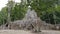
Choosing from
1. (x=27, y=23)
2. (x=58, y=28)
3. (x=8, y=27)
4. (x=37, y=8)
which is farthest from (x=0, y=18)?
(x=37, y=8)

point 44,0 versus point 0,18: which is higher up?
point 44,0

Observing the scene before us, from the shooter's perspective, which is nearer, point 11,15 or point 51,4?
point 51,4

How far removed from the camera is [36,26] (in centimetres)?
1198

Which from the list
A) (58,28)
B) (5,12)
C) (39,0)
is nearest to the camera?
(39,0)

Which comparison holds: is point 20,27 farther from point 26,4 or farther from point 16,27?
point 26,4

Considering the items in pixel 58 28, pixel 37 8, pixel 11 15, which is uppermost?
pixel 37 8

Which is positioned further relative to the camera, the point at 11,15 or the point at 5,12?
the point at 5,12

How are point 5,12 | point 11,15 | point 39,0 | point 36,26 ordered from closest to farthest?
1. point 39,0
2. point 36,26
3. point 11,15
4. point 5,12

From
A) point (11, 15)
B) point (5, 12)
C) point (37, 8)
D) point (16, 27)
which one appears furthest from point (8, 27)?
point (37, 8)

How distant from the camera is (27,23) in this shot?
1680 cm

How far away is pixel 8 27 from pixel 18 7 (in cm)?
601

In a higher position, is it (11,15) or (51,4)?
(51,4)

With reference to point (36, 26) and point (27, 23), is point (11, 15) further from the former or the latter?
point (36, 26)

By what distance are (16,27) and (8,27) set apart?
91cm
